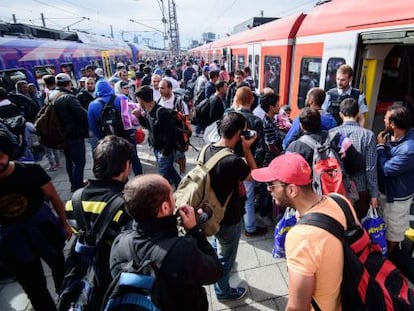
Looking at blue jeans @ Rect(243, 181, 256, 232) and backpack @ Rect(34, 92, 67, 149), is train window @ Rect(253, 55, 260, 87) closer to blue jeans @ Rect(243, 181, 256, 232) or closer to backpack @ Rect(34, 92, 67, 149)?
blue jeans @ Rect(243, 181, 256, 232)

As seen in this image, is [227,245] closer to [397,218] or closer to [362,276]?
[362,276]

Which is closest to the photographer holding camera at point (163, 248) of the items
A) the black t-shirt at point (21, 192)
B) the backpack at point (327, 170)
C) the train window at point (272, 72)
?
the black t-shirt at point (21, 192)

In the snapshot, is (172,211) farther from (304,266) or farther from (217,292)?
(217,292)

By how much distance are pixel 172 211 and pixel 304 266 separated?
61 cm

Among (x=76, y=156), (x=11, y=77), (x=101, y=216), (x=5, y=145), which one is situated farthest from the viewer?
(x=11, y=77)

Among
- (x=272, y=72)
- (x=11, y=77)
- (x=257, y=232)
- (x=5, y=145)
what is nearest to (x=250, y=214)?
(x=257, y=232)

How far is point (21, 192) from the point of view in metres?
1.85

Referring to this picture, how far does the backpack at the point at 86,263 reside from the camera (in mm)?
1423

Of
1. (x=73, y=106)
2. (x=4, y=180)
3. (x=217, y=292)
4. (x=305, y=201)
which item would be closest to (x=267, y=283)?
(x=217, y=292)

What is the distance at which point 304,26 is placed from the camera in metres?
4.88

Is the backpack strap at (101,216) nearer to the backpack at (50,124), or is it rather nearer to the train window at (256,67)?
the backpack at (50,124)

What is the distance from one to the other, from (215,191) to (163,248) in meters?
0.85

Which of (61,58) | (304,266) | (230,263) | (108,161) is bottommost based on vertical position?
(230,263)

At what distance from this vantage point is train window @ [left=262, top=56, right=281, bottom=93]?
5879 millimetres
